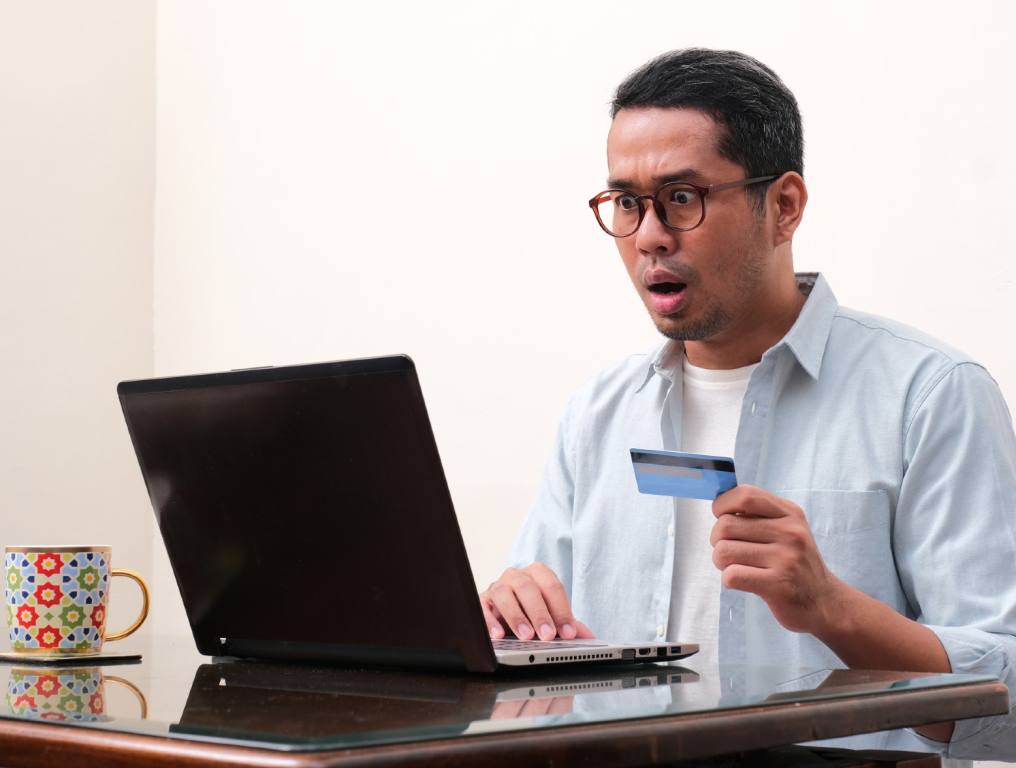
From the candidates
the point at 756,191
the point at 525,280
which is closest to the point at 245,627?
the point at 756,191

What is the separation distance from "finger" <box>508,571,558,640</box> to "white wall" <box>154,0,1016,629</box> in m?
0.88

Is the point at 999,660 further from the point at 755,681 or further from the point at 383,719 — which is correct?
the point at 383,719

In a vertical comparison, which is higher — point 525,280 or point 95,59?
point 95,59

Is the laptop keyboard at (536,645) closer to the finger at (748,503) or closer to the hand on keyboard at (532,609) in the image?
the hand on keyboard at (532,609)

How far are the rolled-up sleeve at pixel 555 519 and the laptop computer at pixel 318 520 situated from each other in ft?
2.15

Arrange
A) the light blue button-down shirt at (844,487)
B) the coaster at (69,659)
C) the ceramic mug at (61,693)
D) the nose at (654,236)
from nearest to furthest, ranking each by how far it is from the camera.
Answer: the ceramic mug at (61,693), the coaster at (69,659), the light blue button-down shirt at (844,487), the nose at (654,236)

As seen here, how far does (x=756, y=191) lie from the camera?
163 cm

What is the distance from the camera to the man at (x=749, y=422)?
4.66ft

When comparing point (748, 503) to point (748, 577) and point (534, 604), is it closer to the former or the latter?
point (748, 577)

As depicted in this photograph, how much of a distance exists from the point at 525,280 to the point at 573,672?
5.19 feet

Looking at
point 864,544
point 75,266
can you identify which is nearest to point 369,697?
point 864,544

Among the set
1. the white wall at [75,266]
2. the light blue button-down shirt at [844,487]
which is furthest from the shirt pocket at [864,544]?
the white wall at [75,266]

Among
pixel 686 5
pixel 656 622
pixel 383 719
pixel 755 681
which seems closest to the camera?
pixel 383 719

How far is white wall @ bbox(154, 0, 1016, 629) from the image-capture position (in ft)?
6.18
